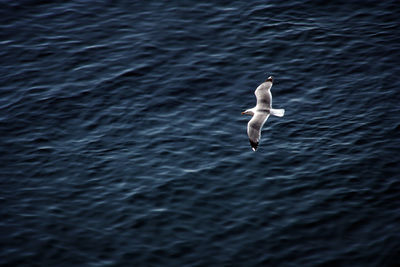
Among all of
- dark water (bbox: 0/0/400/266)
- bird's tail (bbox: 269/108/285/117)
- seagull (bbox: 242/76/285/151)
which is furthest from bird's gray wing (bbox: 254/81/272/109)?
dark water (bbox: 0/0/400/266)

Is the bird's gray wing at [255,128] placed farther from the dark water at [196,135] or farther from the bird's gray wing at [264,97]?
the dark water at [196,135]

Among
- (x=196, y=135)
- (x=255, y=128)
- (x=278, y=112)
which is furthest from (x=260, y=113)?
(x=196, y=135)

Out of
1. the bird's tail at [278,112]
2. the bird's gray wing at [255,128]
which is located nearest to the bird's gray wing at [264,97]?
the bird's gray wing at [255,128]

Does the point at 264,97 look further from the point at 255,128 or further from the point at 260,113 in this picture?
the point at 255,128

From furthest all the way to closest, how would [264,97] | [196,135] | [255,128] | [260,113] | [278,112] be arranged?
[196,135]
[264,97]
[260,113]
[278,112]
[255,128]

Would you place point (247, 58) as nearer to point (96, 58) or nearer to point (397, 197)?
point (96, 58)

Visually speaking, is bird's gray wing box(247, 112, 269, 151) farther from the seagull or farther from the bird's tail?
the bird's tail

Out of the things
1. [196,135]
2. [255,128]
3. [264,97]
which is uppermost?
[264,97]
